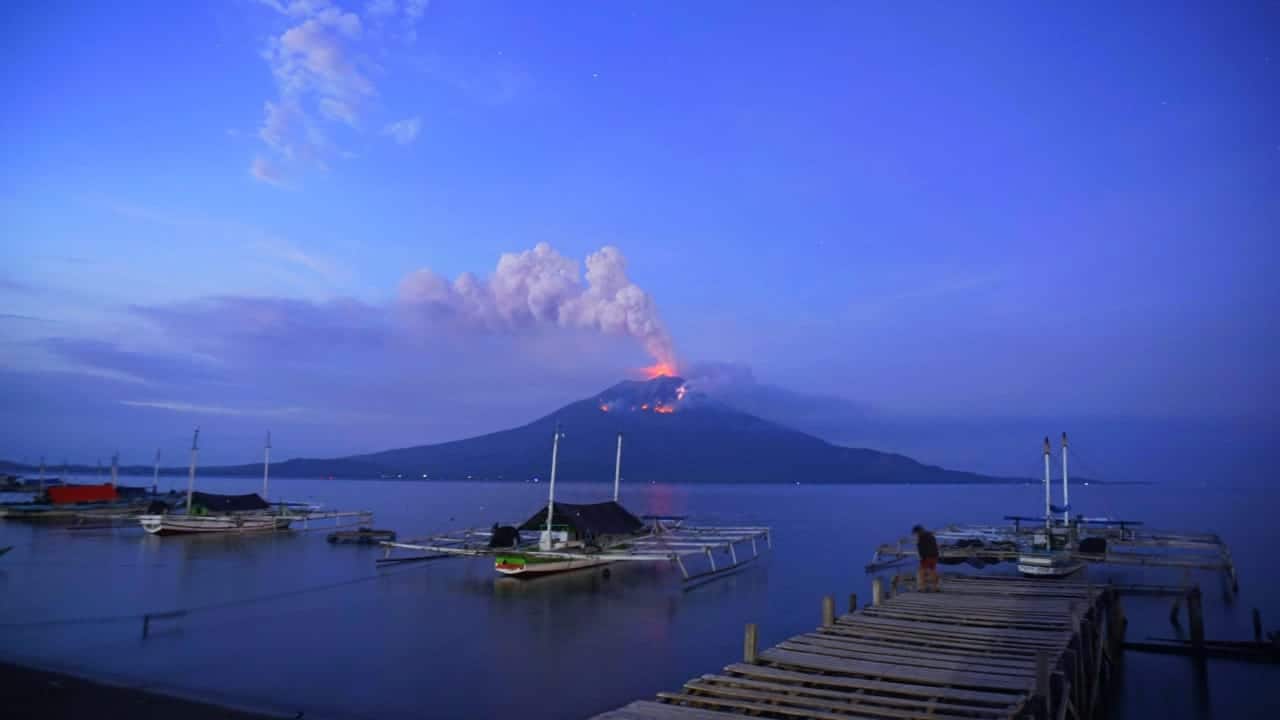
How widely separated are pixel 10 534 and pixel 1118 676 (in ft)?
144

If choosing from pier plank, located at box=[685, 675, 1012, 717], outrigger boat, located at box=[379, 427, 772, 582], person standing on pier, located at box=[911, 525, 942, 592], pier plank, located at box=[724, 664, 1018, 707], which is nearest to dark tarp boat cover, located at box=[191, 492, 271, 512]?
outrigger boat, located at box=[379, 427, 772, 582]

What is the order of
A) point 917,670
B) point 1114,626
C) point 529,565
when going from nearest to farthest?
point 917,670
point 1114,626
point 529,565

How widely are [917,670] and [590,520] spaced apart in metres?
19.6

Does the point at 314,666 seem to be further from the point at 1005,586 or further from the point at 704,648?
the point at 1005,586

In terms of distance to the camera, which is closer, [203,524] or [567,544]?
[567,544]

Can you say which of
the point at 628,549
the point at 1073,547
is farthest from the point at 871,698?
the point at 1073,547

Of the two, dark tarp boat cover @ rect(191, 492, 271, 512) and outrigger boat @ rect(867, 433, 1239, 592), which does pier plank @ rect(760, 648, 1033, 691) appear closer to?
outrigger boat @ rect(867, 433, 1239, 592)

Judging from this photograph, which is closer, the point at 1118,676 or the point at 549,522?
the point at 1118,676

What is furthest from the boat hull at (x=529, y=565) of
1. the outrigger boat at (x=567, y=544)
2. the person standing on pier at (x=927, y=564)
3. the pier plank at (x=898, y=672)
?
the pier plank at (x=898, y=672)

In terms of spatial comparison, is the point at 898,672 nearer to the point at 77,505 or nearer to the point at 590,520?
the point at 590,520

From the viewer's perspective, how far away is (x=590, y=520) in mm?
27922

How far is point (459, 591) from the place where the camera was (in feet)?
80.7

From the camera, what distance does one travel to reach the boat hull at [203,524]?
122 ft

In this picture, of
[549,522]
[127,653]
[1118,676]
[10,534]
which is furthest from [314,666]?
[10,534]
